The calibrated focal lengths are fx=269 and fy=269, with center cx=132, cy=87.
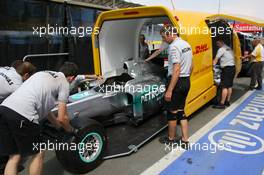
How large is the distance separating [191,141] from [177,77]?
1240 millimetres

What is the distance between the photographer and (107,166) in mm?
3795

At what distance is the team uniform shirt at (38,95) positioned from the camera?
2.90 metres

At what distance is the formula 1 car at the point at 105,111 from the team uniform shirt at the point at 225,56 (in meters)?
1.53

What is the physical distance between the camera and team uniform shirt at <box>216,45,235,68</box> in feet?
20.9

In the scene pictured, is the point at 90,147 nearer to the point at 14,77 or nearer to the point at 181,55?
the point at 14,77

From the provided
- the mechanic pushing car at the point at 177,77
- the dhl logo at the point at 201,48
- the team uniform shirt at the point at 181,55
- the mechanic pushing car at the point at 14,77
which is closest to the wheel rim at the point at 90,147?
the mechanic pushing car at the point at 14,77

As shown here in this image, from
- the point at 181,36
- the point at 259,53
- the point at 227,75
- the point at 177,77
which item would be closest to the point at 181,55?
the point at 177,77

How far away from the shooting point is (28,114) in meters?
2.90

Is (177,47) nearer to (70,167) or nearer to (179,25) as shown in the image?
(179,25)

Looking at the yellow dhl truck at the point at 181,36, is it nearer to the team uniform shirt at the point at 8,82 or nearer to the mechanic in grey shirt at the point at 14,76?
the mechanic in grey shirt at the point at 14,76

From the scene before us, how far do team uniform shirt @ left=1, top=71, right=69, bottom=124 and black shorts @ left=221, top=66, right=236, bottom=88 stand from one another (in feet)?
14.8

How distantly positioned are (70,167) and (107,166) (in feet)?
1.83

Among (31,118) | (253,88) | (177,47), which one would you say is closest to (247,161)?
(177,47)

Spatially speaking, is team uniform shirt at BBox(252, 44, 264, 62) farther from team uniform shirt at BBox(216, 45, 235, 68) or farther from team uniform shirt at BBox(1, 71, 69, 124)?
team uniform shirt at BBox(1, 71, 69, 124)
